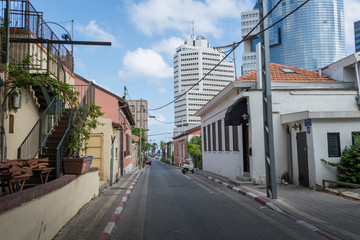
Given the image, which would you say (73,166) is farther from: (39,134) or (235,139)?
(235,139)

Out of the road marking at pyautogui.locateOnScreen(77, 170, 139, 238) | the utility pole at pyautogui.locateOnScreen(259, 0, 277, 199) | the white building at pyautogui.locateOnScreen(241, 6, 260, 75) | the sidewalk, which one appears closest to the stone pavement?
the road marking at pyautogui.locateOnScreen(77, 170, 139, 238)

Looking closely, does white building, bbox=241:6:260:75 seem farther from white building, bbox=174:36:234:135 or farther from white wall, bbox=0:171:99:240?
white wall, bbox=0:171:99:240

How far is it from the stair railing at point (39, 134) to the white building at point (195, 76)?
14541 cm

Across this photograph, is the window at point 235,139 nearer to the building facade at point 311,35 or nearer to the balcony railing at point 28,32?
the balcony railing at point 28,32

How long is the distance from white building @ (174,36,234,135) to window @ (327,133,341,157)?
471 ft

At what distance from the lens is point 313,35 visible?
381ft

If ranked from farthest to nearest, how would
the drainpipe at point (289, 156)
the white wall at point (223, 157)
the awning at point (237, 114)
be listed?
1. the white wall at point (223, 157)
2. the awning at point (237, 114)
3. the drainpipe at point (289, 156)

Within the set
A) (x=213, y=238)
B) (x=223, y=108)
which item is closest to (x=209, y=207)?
(x=213, y=238)

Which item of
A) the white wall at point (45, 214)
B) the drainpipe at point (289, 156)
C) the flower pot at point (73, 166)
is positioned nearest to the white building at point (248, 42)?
the drainpipe at point (289, 156)

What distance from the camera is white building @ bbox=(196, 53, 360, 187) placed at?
36.8ft

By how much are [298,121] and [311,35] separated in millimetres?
118861

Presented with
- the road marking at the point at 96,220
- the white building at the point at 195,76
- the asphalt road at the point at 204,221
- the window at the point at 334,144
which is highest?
the white building at the point at 195,76

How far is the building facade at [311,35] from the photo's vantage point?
115625mm

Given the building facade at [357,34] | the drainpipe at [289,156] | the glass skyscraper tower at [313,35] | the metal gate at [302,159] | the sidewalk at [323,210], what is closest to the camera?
the sidewalk at [323,210]
